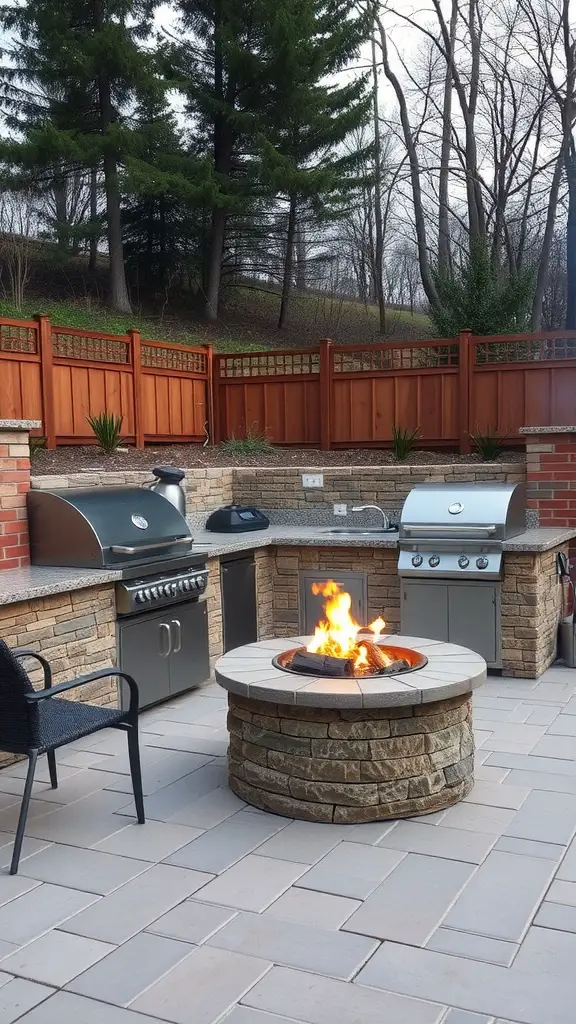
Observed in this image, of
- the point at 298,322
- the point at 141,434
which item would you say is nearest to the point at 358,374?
the point at 141,434

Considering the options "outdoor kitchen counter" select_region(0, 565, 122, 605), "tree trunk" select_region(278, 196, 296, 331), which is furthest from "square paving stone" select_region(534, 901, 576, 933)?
"tree trunk" select_region(278, 196, 296, 331)

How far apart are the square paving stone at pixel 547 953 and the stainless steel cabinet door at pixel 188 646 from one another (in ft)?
9.44

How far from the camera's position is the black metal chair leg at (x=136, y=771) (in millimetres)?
3211

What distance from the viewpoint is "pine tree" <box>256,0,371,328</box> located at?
1484 centimetres

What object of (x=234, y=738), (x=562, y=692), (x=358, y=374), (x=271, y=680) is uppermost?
(x=358, y=374)

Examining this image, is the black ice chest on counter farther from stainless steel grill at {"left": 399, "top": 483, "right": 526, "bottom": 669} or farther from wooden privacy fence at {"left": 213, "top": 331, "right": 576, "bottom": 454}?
wooden privacy fence at {"left": 213, "top": 331, "right": 576, "bottom": 454}

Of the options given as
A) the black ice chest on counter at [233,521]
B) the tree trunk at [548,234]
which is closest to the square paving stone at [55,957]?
the black ice chest on counter at [233,521]

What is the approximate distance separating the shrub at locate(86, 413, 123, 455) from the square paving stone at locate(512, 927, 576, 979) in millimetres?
6460

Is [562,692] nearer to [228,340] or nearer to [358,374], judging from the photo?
[358,374]

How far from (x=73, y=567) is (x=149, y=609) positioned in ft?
1.63

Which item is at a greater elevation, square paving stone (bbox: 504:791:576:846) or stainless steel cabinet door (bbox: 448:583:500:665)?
stainless steel cabinet door (bbox: 448:583:500:665)

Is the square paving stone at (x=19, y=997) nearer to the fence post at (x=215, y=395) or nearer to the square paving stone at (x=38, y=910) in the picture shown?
the square paving stone at (x=38, y=910)

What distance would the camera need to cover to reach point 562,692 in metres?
5.23

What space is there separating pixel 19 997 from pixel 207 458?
276 inches
